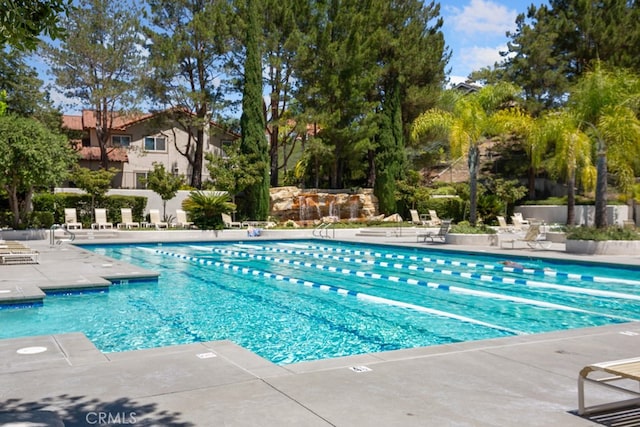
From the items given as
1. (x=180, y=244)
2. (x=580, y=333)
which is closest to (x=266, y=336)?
(x=580, y=333)

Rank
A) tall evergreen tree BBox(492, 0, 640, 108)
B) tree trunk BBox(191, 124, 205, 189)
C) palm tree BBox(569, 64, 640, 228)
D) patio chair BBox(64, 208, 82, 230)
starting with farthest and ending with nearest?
tall evergreen tree BBox(492, 0, 640, 108)
tree trunk BBox(191, 124, 205, 189)
patio chair BBox(64, 208, 82, 230)
palm tree BBox(569, 64, 640, 228)

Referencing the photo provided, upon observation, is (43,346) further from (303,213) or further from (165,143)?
(165,143)

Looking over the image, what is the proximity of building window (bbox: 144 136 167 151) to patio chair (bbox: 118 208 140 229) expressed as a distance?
13859mm

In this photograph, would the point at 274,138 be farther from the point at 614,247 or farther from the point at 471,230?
the point at 614,247

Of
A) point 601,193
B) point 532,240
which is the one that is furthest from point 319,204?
point 601,193

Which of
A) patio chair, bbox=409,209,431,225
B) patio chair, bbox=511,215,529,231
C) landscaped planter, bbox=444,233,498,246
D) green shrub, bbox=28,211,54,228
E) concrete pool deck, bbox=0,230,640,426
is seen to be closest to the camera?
concrete pool deck, bbox=0,230,640,426

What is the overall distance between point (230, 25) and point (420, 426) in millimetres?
33088

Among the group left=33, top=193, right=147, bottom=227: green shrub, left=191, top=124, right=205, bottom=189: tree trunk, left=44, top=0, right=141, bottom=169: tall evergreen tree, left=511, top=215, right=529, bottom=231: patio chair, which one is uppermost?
left=44, top=0, right=141, bottom=169: tall evergreen tree

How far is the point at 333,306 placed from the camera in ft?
35.3

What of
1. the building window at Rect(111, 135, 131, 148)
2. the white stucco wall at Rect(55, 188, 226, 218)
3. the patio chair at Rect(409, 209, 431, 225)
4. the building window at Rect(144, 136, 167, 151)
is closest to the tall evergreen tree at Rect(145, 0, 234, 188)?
the white stucco wall at Rect(55, 188, 226, 218)

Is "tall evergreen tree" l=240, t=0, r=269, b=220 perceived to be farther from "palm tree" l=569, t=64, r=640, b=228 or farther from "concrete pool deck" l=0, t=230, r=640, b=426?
"concrete pool deck" l=0, t=230, r=640, b=426

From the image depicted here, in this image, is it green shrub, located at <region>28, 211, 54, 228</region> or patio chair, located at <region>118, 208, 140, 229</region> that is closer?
green shrub, located at <region>28, 211, 54, 228</region>

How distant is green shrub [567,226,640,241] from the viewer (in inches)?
A: 720

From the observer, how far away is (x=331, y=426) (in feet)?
12.3
